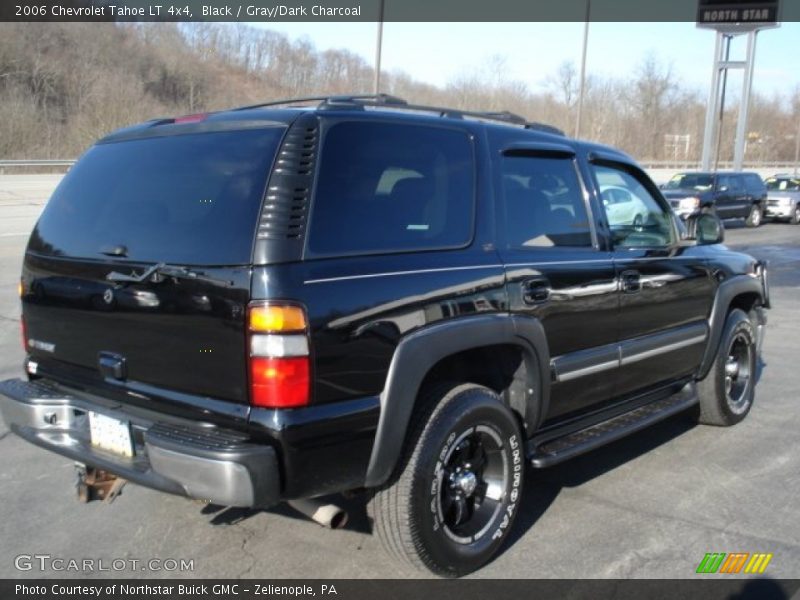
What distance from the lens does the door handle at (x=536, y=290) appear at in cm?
361

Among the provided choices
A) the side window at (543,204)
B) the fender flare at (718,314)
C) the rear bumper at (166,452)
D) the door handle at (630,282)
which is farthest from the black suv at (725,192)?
the rear bumper at (166,452)

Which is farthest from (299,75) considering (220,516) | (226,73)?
(220,516)

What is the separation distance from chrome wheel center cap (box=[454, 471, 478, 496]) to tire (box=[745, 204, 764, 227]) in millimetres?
24678

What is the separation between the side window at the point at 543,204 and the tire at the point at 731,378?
1789mm

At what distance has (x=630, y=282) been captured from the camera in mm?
4293

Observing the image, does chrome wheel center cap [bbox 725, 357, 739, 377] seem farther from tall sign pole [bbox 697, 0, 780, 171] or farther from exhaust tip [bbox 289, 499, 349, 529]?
tall sign pole [bbox 697, 0, 780, 171]

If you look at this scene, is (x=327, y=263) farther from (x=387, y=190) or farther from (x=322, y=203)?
(x=387, y=190)

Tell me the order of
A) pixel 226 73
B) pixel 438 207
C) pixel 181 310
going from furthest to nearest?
pixel 226 73 → pixel 438 207 → pixel 181 310

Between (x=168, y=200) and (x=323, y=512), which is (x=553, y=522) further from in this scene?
(x=168, y=200)

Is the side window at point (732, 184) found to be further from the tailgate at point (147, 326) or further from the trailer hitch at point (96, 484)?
the tailgate at point (147, 326)

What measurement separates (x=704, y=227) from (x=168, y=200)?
3.61m

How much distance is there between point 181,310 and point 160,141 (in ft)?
2.84

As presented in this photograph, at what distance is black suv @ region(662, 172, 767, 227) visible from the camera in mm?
22609

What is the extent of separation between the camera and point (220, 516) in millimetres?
3912
